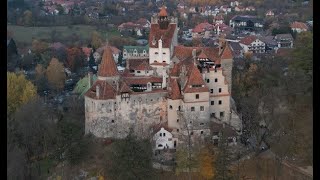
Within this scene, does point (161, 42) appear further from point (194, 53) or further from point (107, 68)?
point (107, 68)

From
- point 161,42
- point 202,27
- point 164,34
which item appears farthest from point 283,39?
point 161,42

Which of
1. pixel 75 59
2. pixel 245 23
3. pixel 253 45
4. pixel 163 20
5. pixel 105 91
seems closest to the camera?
pixel 105 91

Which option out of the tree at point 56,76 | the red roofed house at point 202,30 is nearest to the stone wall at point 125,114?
the tree at point 56,76

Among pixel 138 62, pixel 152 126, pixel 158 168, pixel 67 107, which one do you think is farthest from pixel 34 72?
pixel 158 168

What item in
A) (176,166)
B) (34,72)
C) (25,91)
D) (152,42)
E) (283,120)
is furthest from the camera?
(34,72)

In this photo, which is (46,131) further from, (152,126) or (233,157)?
(233,157)

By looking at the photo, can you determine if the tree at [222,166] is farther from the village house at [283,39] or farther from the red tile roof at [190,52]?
the village house at [283,39]
